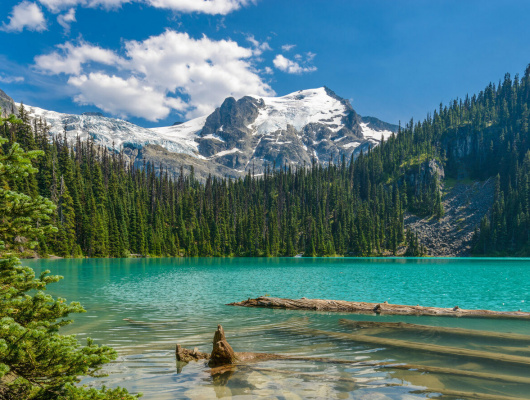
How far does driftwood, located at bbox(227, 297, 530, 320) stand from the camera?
75.5 ft

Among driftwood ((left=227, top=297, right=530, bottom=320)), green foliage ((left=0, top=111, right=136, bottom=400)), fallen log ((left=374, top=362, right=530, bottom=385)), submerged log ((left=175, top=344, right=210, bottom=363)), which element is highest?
green foliage ((left=0, top=111, right=136, bottom=400))

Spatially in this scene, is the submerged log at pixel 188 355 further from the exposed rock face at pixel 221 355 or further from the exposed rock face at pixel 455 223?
the exposed rock face at pixel 455 223

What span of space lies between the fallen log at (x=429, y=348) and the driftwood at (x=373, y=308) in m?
5.73

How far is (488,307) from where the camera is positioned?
1161 inches

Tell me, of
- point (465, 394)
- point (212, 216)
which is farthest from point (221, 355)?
point (212, 216)

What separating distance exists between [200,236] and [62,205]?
2232 inches

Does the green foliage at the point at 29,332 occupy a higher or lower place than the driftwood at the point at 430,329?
higher

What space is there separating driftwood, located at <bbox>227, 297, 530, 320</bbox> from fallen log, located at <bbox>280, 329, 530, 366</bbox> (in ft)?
18.8

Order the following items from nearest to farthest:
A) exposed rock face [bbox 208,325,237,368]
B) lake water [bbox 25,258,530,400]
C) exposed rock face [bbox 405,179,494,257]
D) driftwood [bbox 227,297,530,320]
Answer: lake water [bbox 25,258,530,400] < exposed rock face [bbox 208,325,237,368] < driftwood [bbox 227,297,530,320] < exposed rock face [bbox 405,179,494,257]

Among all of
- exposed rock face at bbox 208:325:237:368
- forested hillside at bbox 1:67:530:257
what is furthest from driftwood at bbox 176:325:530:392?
forested hillside at bbox 1:67:530:257

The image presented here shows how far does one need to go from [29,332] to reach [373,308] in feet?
73.6

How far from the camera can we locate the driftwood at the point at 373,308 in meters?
23.0

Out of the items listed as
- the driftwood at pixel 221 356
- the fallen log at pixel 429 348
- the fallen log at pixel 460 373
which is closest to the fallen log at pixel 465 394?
the fallen log at pixel 460 373

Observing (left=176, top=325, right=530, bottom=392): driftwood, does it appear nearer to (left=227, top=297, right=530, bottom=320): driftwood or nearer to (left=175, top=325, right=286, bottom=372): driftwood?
(left=175, top=325, right=286, bottom=372): driftwood
